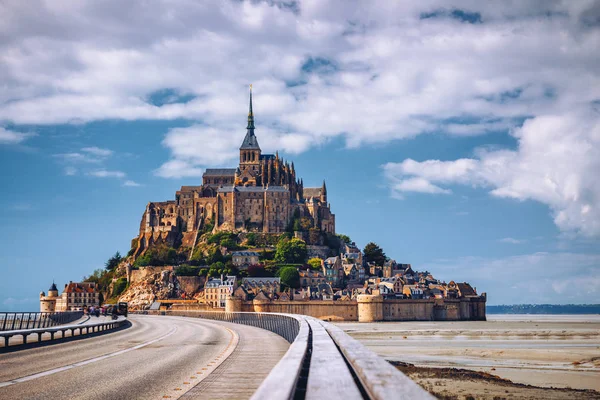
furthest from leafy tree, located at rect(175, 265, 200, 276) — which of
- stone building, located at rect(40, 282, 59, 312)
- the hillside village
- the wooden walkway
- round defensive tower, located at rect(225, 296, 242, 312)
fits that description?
the wooden walkway

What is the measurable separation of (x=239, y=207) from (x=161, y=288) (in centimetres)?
2709

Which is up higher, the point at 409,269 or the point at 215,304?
the point at 409,269

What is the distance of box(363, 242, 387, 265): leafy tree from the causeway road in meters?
134

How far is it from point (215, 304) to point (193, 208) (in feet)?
123

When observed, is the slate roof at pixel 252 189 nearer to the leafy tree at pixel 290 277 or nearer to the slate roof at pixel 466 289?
the leafy tree at pixel 290 277

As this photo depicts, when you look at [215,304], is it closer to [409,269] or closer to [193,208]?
[193,208]

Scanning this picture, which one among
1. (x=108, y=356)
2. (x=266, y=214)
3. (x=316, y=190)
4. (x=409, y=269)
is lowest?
(x=108, y=356)

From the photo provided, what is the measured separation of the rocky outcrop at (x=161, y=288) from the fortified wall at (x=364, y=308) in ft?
64.3

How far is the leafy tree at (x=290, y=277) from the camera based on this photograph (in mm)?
123812

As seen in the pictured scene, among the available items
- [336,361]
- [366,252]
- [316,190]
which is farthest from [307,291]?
[336,361]

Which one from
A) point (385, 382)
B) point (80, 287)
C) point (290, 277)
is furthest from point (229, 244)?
point (385, 382)

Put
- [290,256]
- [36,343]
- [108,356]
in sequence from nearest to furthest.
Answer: [108,356], [36,343], [290,256]

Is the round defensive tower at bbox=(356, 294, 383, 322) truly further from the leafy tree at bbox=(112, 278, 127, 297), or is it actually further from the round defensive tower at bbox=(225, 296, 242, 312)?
the leafy tree at bbox=(112, 278, 127, 297)

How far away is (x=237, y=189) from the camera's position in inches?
5851
